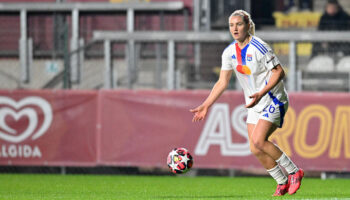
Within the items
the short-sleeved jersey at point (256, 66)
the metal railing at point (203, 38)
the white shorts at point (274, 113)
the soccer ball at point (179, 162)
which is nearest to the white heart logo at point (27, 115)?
the metal railing at point (203, 38)

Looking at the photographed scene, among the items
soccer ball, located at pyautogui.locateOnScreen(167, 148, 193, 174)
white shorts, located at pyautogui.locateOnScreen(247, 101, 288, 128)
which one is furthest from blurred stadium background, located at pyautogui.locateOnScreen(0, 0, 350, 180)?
white shorts, located at pyautogui.locateOnScreen(247, 101, 288, 128)

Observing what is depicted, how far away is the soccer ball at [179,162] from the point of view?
9.91 m

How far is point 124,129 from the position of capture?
14.5 meters

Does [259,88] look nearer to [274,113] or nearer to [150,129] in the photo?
[274,113]

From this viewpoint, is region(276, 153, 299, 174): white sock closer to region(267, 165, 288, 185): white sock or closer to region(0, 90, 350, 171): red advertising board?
region(267, 165, 288, 185): white sock

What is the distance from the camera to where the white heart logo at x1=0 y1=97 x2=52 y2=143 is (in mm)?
14617

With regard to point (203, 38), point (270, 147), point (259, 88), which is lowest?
point (270, 147)

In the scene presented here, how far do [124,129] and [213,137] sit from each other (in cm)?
155

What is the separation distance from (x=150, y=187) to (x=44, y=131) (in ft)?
11.6

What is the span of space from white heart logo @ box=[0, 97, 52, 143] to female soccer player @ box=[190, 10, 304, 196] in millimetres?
5908

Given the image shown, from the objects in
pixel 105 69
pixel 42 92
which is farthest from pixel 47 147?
pixel 105 69

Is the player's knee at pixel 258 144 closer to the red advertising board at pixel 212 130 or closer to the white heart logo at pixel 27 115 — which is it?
the red advertising board at pixel 212 130

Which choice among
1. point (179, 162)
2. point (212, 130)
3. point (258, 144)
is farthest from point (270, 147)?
point (212, 130)

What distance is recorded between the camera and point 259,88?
9203 mm
